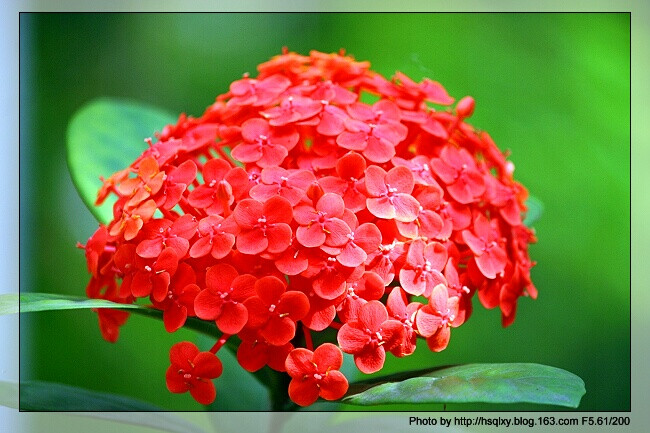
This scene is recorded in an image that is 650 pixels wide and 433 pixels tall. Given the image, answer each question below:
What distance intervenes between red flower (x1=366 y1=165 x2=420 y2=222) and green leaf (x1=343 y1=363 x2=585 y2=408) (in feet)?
0.61

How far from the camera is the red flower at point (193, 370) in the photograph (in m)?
0.81

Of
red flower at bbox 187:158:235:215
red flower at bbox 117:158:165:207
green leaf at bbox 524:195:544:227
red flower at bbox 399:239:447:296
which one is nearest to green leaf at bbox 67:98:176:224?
red flower at bbox 117:158:165:207

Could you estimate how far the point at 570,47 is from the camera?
A: 1214mm

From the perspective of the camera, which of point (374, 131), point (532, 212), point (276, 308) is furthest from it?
point (532, 212)

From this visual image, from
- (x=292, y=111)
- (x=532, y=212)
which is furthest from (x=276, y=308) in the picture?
(x=532, y=212)

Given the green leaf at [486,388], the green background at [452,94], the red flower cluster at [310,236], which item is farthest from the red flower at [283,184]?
the green background at [452,94]

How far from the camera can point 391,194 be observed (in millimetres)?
803

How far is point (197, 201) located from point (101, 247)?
15cm

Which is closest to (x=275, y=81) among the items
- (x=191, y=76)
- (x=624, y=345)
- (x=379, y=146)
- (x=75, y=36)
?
(x=379, y=146)

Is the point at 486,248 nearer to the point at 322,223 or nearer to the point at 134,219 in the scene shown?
the point at 322,223

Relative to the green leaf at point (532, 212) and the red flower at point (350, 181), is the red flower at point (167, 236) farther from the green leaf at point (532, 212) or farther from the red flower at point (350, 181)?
the green leaf at point (532, 212)

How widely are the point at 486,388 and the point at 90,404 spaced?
563 millimetres

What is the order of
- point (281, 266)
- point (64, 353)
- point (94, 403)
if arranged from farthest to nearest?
point (64, 353), point (94, 403), point (281, 266)

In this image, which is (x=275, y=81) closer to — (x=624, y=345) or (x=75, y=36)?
(x=75, y=36)
